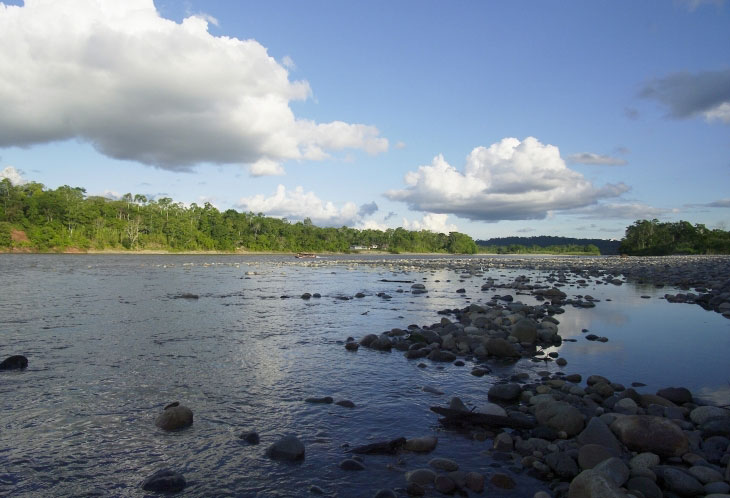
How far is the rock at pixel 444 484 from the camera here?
5.65 meters

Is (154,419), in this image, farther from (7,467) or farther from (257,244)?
(257,244)

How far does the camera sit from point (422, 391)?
9719mm

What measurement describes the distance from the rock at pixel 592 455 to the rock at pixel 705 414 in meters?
2.53

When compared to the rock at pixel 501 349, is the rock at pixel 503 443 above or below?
below

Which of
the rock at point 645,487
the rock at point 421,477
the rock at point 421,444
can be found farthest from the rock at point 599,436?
the rock at point 421,477

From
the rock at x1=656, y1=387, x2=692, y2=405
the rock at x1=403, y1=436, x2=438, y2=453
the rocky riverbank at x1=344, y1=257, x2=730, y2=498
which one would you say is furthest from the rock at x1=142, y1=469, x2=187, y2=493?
the rock at x1=656, y1=387, x2=692, y2=405

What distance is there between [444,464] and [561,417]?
263 centimetres

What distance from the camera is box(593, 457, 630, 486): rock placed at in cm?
556

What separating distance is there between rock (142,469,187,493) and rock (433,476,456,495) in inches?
136

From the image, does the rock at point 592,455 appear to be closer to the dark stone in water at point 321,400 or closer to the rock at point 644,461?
the rock at point 644,461

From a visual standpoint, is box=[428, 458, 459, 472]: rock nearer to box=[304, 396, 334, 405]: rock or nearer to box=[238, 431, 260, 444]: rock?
box=[238, 431, 260, 444]: rock

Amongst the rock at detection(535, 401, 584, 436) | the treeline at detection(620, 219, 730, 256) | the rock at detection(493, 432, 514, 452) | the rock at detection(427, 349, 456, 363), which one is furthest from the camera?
the treeline at detection(620, 219, 730, 256)

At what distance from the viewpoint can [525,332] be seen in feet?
47.3

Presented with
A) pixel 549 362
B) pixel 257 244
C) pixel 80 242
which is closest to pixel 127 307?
pixel 549 362
